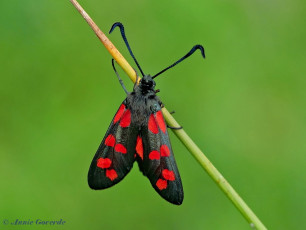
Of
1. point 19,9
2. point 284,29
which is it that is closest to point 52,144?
point 19,9

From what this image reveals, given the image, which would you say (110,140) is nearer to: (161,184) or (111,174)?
(111,174)

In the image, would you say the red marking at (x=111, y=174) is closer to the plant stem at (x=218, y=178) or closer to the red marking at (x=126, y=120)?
the red marking at (x=126, y=120)

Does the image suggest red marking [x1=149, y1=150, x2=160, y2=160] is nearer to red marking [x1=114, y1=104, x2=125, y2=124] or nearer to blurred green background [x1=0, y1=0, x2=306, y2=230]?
red marking [x1=114, y1=104, x2=125, y2=124]

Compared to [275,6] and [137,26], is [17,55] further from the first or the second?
[275,6]
